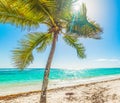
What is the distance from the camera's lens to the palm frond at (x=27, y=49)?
730cm

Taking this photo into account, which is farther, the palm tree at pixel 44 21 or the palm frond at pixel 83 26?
the palm frond at pixel 83 26

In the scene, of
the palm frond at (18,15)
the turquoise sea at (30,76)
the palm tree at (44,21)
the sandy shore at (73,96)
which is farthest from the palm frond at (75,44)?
the turquoise sea at (30,76)

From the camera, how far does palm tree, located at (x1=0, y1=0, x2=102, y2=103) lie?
6.44m

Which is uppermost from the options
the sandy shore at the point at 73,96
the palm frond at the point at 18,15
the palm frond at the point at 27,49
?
the palm frond at the point at 18,15

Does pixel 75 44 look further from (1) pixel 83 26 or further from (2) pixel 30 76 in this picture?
(2) pixel 30 76

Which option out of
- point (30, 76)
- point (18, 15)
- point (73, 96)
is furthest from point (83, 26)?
point (30, 76)

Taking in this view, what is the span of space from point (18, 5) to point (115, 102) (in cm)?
684

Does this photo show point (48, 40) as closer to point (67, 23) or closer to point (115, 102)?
point (67, 23)

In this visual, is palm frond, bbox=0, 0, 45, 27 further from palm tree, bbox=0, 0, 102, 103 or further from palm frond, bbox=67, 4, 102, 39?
palm frond, bbox=67, 4, 102, 39

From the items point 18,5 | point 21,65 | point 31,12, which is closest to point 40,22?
point 31,12

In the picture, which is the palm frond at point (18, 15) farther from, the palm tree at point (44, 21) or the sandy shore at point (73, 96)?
the sandy shore at point (73, 96)

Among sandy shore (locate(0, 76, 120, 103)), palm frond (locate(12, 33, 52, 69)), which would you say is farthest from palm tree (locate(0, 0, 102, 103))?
sandy shore (locate(0, 76, 120, 103))

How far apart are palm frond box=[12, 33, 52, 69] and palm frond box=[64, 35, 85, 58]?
87 centimetres

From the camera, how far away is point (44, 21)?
7.35 metres
